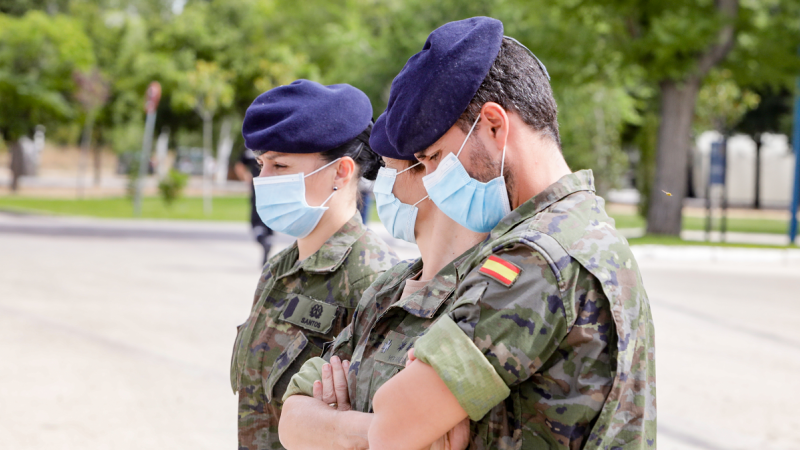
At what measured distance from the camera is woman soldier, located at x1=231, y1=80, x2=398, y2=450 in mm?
2244

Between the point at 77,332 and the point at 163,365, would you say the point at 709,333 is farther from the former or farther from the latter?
the point at 77,332

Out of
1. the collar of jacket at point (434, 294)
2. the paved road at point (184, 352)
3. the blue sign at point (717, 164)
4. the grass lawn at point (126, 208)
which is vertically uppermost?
the collar of jacket at point (434, 294)

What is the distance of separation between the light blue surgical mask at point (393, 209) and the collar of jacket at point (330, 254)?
0.33 meters

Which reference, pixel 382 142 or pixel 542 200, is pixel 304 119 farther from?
pixel 542 200

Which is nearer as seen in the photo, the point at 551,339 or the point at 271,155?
the point at 551,339

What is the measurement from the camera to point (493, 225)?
Result: 5.09 feet

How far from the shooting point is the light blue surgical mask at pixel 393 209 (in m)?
1.84

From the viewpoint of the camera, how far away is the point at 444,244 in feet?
5.40

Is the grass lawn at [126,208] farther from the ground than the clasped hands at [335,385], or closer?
closer

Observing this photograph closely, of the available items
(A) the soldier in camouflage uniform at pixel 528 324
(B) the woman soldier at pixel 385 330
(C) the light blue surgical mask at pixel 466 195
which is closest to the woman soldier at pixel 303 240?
(B) the woman soldier at pixel 385 330

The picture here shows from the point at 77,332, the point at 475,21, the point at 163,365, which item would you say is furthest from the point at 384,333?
the point at 77,332

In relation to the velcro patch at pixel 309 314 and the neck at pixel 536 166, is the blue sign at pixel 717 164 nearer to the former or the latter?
the velcro patch at pixel 309 314

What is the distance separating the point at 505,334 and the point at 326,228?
133cm

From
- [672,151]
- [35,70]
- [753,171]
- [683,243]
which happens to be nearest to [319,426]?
[683,243]
